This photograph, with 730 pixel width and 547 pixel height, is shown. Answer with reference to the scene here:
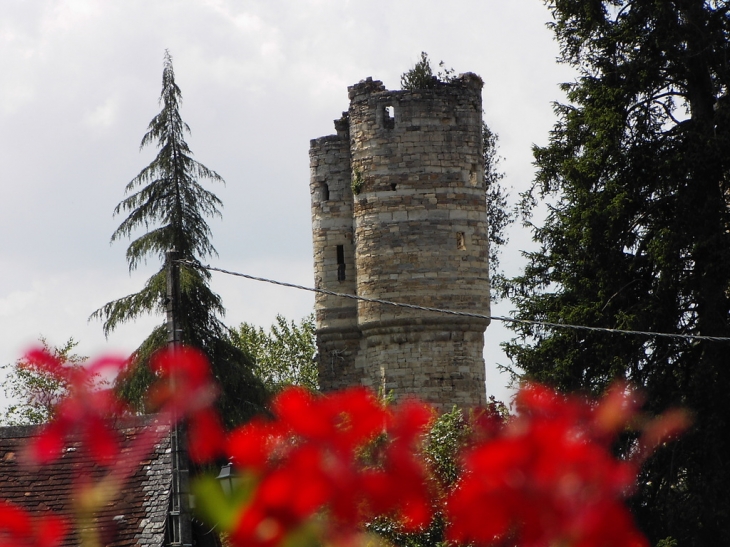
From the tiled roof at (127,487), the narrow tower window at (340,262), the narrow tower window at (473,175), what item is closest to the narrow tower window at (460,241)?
the narrow tower window at (473,175)

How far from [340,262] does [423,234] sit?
2539 mm

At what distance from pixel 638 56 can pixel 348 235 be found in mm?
9883

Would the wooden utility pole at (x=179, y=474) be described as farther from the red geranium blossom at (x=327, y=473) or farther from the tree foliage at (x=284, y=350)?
the tree foliage at (x=284, y=350)

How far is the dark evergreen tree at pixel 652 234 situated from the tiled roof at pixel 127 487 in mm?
7798

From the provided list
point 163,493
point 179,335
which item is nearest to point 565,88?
point 163,493

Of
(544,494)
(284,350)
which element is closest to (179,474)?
(544,494)

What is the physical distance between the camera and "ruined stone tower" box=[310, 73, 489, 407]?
1080 inches

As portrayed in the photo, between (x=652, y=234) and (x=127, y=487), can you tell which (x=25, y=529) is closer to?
(x=127, y=487)

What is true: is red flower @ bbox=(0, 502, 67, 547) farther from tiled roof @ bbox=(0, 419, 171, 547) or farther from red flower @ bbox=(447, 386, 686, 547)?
tiled roof @ bbox=(0, 419, 171, 547)

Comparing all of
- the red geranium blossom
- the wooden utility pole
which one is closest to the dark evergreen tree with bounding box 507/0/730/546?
the wooden utility pole

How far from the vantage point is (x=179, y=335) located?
31.3ft

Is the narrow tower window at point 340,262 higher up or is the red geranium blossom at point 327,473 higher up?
the narrow tower window at point 340,262

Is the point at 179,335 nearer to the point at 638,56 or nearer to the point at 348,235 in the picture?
the point at 638,56

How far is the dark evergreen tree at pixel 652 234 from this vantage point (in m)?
19.1
